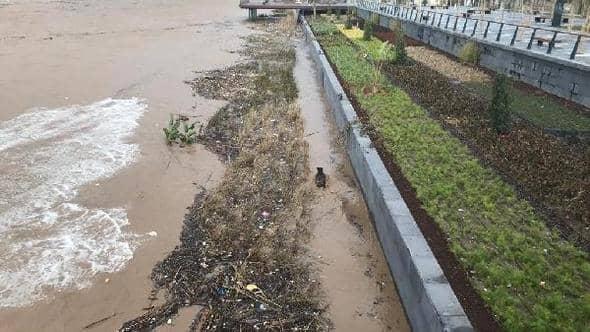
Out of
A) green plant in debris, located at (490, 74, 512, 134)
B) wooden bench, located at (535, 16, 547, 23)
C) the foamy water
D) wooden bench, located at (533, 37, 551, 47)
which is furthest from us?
wooden bench, located at (535, 16, 547, 23)

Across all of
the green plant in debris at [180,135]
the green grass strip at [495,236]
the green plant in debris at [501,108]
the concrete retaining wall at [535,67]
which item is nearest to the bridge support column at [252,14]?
the concrete retaining wall at [535,67]

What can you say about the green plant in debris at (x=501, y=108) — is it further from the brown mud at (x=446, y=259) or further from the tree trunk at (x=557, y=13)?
the tree trunk at (x=557, y=13)

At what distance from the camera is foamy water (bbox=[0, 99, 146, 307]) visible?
6.06 metres

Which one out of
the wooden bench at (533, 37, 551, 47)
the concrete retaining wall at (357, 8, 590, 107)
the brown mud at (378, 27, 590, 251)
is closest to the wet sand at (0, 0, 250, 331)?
the brown mud at (378, 27, 590, 251)

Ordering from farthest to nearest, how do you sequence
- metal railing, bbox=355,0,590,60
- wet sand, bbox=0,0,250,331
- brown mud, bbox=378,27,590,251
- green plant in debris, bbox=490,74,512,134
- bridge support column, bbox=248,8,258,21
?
bridge support column, bbox=248,8,258,21, metal railing, bbox=355,0,590,60, green plant in debris, bbox=490,74,512,134, brown mud, bbox=378,27,590,251, wet sand, bbox=0,0,250,331

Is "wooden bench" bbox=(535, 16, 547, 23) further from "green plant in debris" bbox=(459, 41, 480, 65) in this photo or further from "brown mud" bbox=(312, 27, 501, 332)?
"brown mud" bbox=(312, 27, 501, 332)

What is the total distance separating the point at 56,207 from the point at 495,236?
656 cm

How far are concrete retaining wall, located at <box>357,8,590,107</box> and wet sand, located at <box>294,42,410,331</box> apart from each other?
627 centimetres

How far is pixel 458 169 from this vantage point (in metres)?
7.82

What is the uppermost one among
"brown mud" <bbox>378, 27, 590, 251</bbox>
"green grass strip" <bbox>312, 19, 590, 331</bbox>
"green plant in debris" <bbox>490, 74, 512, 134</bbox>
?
"green plant in debris" <bbox>490, 74, 512, 134</bbox>

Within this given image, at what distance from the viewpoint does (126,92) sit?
14969 millimetres

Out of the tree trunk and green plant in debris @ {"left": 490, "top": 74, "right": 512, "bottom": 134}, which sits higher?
the tree trunk

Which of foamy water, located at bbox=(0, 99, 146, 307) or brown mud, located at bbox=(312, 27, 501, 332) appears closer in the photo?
brown mud, located at bbox=(312, 27, 501, 332)

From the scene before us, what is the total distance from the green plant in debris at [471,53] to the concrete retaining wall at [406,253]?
31.1 ft
